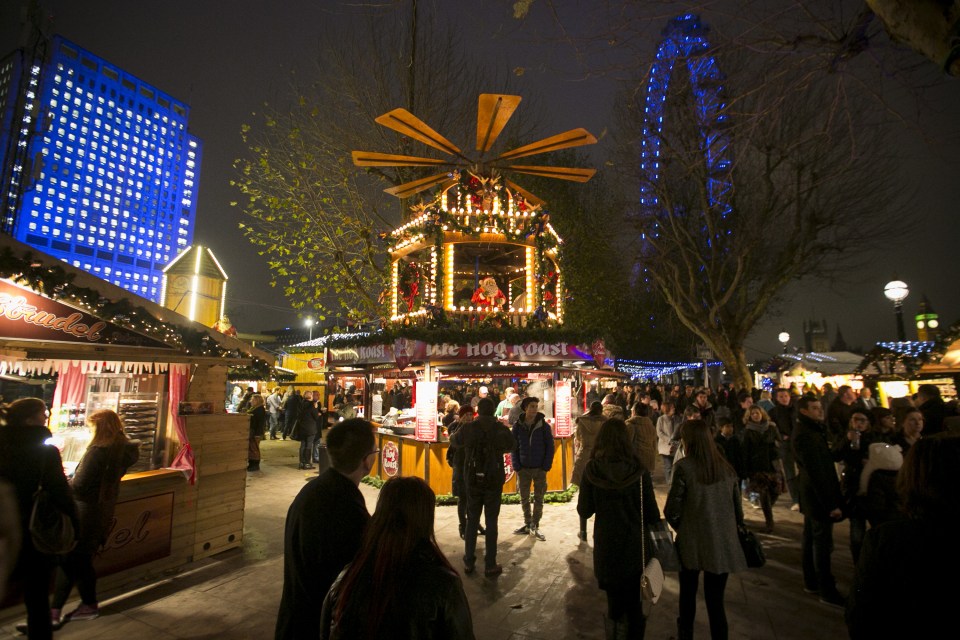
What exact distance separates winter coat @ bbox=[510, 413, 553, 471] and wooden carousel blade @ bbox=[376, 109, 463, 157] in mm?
5376

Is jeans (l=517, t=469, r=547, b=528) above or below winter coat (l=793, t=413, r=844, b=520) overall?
below

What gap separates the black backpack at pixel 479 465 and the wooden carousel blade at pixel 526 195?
23.1ft

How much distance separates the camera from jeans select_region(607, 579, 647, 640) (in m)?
3.35

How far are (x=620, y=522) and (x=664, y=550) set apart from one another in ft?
1.12

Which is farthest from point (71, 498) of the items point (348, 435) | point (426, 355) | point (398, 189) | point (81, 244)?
point (81, 244)

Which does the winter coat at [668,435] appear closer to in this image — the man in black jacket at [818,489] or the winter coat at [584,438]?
the winter coat at [584,438]

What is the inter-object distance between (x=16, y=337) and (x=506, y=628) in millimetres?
5370

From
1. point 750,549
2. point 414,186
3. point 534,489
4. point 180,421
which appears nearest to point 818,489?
point 750,549

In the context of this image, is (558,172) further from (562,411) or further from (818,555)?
(818,555)

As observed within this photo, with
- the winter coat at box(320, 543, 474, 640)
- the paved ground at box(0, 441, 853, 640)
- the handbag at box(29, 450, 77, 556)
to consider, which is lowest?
the paved ground at box(0, 441, 853, 640)

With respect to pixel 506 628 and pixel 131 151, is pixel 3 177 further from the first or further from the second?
pixel 131 151

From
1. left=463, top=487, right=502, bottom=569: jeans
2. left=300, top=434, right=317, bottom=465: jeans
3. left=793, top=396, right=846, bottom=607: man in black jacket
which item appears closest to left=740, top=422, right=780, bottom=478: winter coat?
left=793, top=396, right=846, bottom=607: man in black jacket

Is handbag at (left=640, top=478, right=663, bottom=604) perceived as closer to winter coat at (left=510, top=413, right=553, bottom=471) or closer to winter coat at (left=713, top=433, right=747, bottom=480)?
Result: winter coat at (left=510, top=413, right=553, bottom=471)

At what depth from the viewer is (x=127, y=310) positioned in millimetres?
5156
